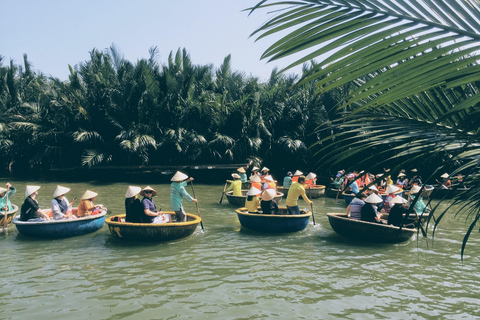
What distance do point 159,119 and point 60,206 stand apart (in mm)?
15752

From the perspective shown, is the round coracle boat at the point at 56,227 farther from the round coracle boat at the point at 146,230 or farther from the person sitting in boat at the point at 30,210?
the round coracle boat at the point at 146,230

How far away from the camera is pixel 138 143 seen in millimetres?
24297

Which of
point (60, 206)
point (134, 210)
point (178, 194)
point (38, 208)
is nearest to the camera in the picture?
point (134, 210)

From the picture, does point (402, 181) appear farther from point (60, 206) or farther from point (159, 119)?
point (60, 206)

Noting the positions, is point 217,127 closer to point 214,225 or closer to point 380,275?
point 214,225

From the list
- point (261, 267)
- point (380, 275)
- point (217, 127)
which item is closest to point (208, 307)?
point (261, 267)

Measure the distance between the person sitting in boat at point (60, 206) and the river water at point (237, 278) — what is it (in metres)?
0.68

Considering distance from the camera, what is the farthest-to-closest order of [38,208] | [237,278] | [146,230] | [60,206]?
[60,206]
[38,208]
[146,230]
[237,278]

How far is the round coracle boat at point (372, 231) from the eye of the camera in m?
10.3

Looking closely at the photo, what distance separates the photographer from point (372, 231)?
10.5 m

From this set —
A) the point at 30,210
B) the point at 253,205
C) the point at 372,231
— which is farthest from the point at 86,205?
the point at 372,231

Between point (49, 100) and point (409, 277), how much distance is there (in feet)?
84.5

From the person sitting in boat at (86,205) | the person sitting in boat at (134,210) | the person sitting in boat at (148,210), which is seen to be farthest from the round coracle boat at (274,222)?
the person sitting in boat at (86,205)

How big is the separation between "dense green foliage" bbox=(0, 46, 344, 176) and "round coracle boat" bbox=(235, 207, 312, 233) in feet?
44.4
